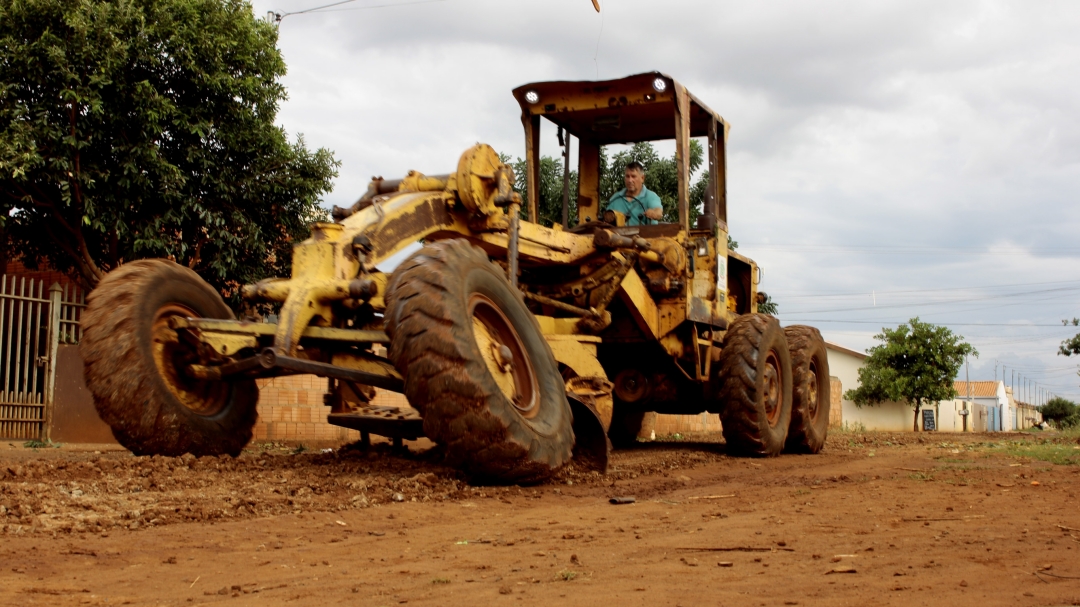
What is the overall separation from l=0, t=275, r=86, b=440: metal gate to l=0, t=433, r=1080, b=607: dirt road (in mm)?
6277

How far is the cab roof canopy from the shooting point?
10.2 meters

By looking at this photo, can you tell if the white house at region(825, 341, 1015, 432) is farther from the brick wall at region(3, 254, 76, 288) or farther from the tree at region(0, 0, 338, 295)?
the brick wall at region(3, 254, 76, 288)

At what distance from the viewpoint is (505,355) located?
22.6ft

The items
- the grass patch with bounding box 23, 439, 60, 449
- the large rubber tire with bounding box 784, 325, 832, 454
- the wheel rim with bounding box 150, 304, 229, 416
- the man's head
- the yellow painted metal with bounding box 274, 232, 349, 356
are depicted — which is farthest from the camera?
the large rubber tire with bounding box 784, 325, 832, 454

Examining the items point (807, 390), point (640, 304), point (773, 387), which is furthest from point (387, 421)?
point (807, 390)

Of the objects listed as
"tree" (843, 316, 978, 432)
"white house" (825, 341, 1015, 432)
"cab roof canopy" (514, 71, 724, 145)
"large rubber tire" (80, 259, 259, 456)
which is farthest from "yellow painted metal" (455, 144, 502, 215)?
"tree" (843, 316, 978, 432)

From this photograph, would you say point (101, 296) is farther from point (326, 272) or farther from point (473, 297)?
point (473, 297)

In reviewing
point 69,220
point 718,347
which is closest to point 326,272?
point 718,347

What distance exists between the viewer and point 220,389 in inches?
301

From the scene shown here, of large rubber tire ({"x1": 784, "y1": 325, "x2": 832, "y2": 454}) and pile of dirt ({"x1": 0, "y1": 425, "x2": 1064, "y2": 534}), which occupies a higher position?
large rubber tire ({"x1": 784, "y1": 325, "x2": 832, "y2": 454})

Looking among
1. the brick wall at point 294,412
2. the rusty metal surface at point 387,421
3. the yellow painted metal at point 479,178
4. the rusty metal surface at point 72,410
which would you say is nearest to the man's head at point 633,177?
the yellow painted metal at point 479,178

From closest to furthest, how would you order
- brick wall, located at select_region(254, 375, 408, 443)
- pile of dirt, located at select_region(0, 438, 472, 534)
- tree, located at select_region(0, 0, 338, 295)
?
pile of dirt, located at select_region(0, 438, 472, 534) < tree, located at select_region(0, 0, 338, 295) < brick wall, located at select_region(254, 375, 408, 443)

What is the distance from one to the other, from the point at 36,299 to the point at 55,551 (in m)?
9.28

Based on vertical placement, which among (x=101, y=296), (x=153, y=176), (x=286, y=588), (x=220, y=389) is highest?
(x=153, y=176)
